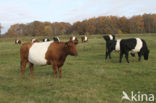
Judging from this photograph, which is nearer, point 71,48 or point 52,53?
point 71,48

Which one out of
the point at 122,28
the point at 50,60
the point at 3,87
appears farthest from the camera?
the point at 122,28

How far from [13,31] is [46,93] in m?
109

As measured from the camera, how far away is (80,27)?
90062 mm

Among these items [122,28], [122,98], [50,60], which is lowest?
[122,98]

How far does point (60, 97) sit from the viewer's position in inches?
199

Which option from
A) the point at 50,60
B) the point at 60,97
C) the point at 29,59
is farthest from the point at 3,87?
the point at 60,97

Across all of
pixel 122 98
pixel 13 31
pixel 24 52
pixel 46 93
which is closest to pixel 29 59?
pixel 24 52

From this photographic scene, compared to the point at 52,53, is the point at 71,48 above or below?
above

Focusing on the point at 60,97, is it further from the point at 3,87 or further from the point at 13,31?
the point at 13,31

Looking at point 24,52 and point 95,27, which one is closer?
point 24,52

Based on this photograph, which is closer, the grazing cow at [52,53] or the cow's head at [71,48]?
the cow's head at [71,48]

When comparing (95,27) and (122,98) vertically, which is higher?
(95,27)

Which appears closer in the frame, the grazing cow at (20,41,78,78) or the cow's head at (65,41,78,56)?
the cow's head at (65,41,78,56)

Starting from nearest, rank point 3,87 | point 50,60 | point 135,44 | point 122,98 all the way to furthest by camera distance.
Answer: point 122,98, point 3,87, point 50,60, point 135,44
